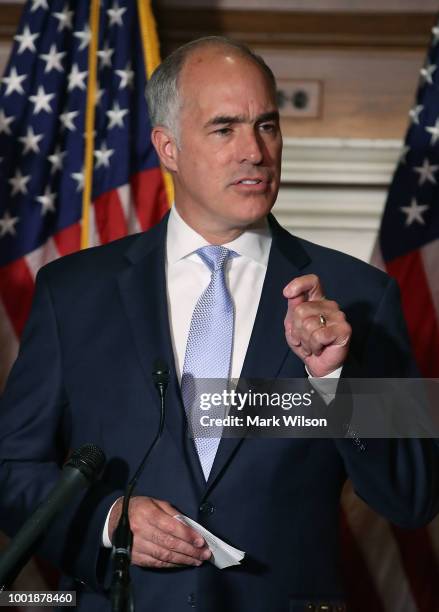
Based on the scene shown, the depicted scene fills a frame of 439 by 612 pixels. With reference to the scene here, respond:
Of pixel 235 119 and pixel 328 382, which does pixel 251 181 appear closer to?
pixel 235 119

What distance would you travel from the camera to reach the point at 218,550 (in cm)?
187

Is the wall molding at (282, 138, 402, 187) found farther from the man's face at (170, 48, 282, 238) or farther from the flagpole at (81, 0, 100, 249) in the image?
the man's face at (170, 48, 282, 238)

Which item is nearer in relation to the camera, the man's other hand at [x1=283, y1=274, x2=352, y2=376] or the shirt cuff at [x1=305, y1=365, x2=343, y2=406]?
the man's other hand at [x1=283, y1=274, x2=352, y2=376]

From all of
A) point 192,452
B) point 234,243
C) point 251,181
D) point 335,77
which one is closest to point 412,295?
point 335,77

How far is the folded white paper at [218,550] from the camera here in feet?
6.05

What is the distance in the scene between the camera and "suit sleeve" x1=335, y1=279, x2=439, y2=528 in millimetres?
1934

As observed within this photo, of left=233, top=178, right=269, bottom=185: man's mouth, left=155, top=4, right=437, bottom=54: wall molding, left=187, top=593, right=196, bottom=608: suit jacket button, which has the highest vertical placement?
left=155, top=4, right=437, bottom=54: wall molding

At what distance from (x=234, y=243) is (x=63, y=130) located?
1142 millimetres

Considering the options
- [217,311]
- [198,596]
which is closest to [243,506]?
[198,596]

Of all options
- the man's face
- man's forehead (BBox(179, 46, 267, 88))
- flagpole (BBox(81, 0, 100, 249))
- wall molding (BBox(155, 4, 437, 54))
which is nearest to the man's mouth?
the man's face

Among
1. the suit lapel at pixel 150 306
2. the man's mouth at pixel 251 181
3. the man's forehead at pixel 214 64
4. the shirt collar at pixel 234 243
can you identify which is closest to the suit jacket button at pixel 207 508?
the suit lapel at pixel 150 306

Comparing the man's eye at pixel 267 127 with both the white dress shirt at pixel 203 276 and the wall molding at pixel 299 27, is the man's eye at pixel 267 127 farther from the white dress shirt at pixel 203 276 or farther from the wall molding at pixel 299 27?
the wall molding at pixel 299 27

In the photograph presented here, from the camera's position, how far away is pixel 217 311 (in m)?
2.11

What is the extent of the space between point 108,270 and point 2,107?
108 centimetres
